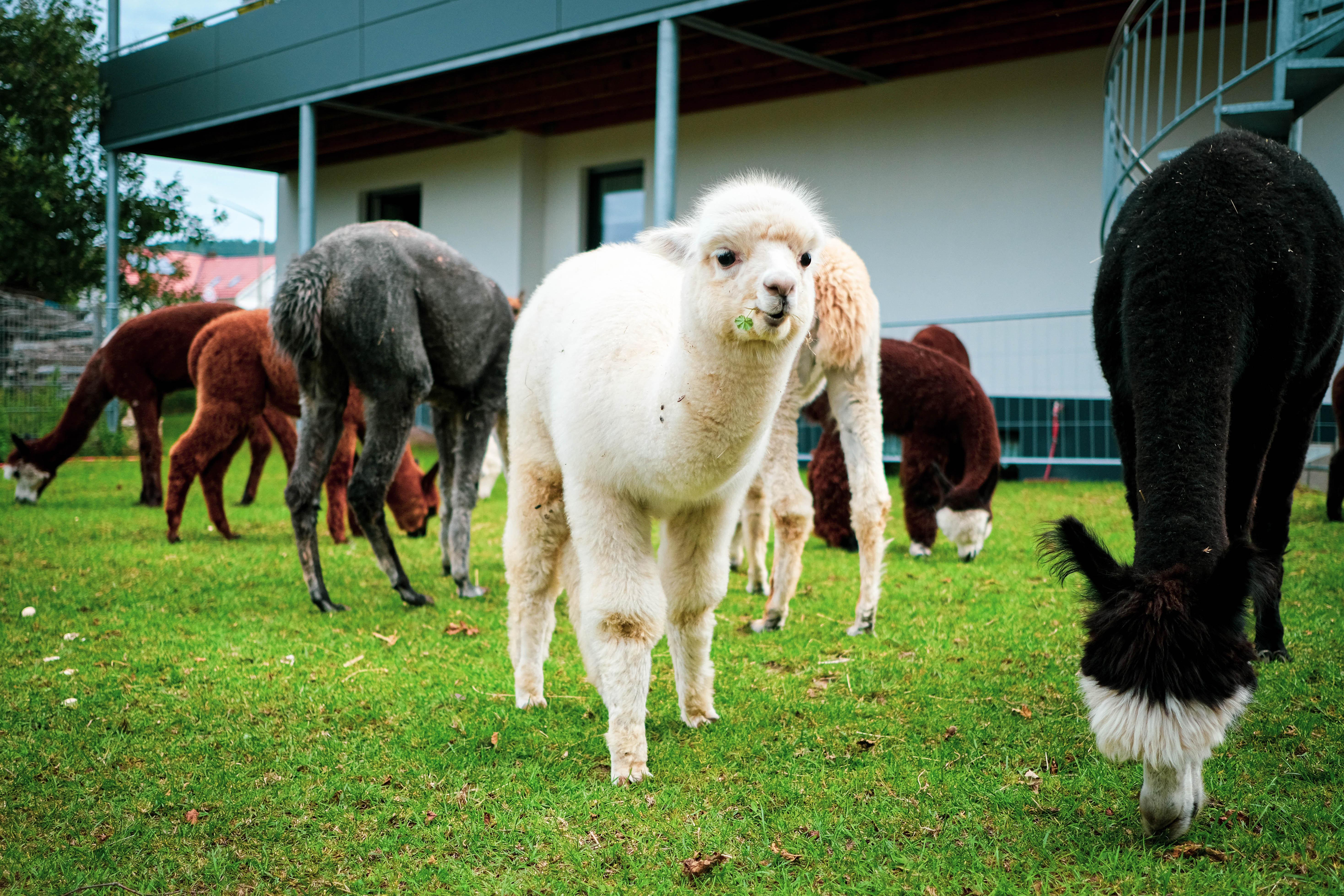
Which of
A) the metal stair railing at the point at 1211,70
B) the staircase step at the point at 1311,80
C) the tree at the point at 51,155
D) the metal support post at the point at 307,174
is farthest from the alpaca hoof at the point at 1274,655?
the tree at the point at 51,155

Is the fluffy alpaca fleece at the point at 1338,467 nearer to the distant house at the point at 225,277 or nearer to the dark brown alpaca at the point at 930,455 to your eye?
the dark brown alpaca at the point at 930,455

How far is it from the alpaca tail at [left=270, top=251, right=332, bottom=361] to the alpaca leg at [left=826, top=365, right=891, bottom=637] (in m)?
2.80

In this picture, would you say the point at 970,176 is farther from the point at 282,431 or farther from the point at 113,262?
the point at 113,262

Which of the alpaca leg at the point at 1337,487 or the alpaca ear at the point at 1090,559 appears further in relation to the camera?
the alpaca leg at the point at 1337,487

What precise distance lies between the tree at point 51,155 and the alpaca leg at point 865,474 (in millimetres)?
17968

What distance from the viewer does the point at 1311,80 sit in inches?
223

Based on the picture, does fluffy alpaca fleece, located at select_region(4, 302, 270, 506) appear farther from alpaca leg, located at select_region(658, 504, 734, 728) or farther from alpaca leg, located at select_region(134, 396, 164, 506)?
alpaca leg, located at select_region(658, 504, 734, 728)

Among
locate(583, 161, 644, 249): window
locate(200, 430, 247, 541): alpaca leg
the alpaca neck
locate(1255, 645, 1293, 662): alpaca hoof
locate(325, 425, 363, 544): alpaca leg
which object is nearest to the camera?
locate(1255, 645, 1293, 662): alpaca hoof

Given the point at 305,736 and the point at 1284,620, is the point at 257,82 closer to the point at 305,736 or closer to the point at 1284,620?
the point at 305,736

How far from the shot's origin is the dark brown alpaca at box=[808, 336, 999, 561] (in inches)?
266

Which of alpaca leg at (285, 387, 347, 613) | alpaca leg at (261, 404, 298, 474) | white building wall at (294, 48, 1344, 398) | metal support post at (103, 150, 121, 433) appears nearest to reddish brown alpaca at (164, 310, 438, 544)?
alpaca leg at (261, 404, 298, 474)

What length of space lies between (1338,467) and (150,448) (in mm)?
10813

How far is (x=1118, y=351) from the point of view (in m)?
3.43

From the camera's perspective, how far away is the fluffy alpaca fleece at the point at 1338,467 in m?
7.61
